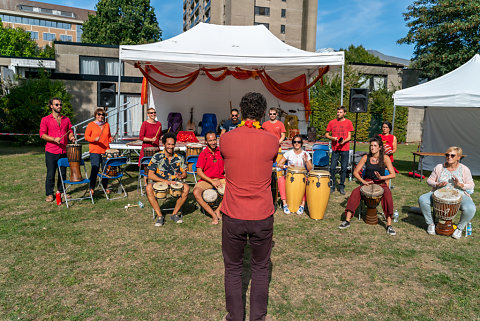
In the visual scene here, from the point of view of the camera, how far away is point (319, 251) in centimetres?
392

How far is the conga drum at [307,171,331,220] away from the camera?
500 centimetres

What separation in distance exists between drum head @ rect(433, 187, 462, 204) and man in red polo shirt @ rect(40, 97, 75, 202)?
5.37m

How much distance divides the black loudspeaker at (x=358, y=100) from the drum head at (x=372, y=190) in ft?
9.93

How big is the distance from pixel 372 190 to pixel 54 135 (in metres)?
4.88

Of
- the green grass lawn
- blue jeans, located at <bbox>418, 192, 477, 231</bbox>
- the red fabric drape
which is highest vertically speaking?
the red fabric drape

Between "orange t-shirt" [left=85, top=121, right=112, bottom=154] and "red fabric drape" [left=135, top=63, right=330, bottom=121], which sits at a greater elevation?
"red fabric drape" [left=135, top=63, right=330, bottom=121]

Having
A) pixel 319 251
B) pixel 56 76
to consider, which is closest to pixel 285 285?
pixel 319 251

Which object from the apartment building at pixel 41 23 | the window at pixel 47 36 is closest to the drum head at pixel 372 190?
the apartment building at pixel 41 23

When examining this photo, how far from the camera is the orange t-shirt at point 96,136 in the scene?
590cm

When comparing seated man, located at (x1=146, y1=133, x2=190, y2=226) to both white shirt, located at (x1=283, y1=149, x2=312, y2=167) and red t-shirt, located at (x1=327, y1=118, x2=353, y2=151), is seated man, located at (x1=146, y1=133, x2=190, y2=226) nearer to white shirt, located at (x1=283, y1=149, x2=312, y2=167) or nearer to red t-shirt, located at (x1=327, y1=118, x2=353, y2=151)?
white shirt, located at (x1=283, y1=149, x2=312, y2=167)

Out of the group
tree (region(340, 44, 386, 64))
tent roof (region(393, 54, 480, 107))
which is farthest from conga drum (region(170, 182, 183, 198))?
tree (region(340, 44, 386, 64))

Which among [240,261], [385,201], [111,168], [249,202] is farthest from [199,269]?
[111,168]

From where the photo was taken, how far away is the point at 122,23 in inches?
1052

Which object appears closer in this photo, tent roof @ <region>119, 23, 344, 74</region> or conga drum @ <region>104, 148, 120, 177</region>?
conga drum @ <region>104, 148, 120, 177</region>
